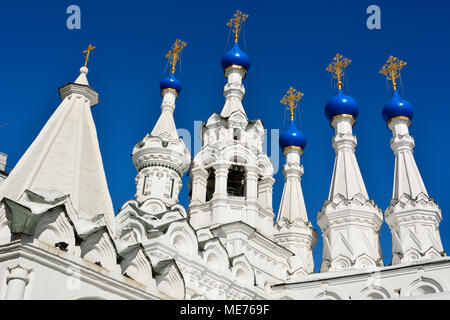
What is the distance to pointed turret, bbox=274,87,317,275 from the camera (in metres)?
19.8

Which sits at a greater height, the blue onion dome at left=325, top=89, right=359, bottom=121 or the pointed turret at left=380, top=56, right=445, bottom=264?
the blue onion dome at left=325, top=89, right=359, bottom=121

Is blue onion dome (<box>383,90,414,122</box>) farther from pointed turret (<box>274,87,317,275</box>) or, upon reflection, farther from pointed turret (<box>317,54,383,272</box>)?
pointed turret (<box>274,87,317,275</box>)

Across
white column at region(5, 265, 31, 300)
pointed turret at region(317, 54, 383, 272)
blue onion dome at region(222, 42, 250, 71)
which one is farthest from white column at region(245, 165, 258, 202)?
white column at region(5, 265, 31, 300)

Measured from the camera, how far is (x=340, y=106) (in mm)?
20844

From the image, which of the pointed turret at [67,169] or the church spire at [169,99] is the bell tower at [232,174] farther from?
the pointed turret at [67,169]

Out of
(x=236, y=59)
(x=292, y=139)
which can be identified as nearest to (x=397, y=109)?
(x=292, y=139)

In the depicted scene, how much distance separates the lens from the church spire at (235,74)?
59.4 ft

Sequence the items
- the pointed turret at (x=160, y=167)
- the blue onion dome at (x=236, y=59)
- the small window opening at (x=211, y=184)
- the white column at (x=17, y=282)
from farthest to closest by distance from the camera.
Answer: the blue onion dome at (x=236, y=59) → the small window opening at (x=211, y=184) → the pointed turret at (x=160, y=167) → the white column at (x=17, y=282)

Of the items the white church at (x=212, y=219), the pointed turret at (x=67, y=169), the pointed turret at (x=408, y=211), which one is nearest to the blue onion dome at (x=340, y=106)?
the white church at (x=212, y=219)

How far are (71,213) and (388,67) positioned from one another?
1898 cm

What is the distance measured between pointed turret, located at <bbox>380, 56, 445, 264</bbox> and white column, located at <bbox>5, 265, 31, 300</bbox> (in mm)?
13524

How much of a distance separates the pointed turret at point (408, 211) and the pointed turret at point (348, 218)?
677 mm

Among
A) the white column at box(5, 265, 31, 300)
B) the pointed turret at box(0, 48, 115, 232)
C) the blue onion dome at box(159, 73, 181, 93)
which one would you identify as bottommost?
the white column at box(5, 265, 31, 300)
